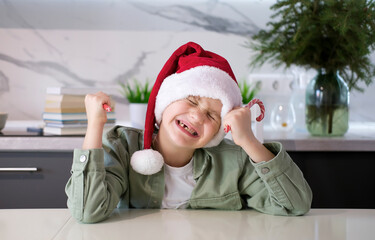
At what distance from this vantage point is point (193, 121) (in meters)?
1.12

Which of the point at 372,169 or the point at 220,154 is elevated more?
the point at 220,154

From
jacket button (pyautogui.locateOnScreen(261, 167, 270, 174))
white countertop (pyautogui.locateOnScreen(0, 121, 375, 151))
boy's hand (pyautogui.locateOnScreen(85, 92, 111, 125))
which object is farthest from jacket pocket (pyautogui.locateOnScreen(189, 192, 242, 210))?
white countertop (pyautogui.locateOnScreen(0, 121, 375, 151))

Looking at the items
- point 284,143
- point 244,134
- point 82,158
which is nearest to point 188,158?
point 244,134

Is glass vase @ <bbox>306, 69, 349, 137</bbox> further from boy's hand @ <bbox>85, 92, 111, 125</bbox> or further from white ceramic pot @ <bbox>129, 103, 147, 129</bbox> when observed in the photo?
boy's hand @ <bbox>85, 92, 111, 125</bbox>

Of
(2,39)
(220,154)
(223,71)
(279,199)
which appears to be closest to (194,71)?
(223,71)

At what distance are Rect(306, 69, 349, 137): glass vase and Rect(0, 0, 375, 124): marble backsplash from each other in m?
0.46

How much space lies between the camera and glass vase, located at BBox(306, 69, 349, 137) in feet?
5.89

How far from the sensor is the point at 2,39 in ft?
7.15

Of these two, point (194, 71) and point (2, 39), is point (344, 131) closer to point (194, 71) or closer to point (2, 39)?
point (194, 71)

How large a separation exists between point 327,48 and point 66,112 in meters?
0.96

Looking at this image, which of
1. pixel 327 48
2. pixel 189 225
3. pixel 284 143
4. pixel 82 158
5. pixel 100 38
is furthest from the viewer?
pixel 100 38

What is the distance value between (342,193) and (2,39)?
5.13 ft

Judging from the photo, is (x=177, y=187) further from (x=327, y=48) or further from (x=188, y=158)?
(x=327, y=48)

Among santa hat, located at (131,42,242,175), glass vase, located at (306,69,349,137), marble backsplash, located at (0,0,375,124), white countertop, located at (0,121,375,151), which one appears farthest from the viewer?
marble backsplash, located at (0,0,375,124)
